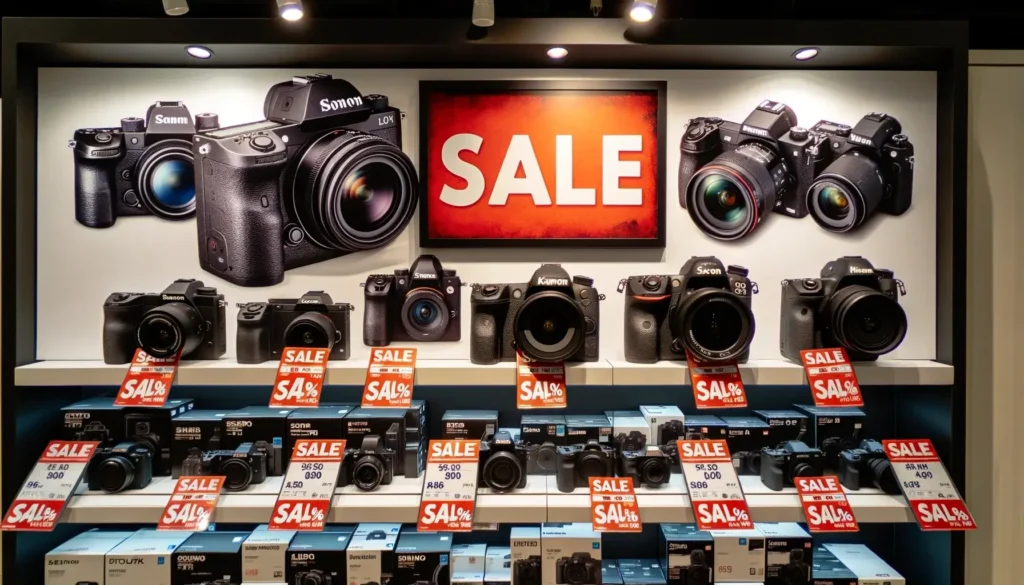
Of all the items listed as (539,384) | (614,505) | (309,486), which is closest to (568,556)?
(614,505)

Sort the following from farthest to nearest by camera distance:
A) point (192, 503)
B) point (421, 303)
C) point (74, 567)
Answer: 1. point (421, 303)
2. point (74, 567)
3. point (192, 503)

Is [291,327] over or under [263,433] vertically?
over

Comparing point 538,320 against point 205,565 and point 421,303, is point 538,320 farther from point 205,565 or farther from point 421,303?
point 205,565

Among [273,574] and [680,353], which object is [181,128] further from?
[680,353]

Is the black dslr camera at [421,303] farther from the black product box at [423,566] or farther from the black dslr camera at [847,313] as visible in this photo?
the black dslr camera at [847,313]

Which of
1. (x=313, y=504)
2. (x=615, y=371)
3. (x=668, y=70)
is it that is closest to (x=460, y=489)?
(x=313, y=504)

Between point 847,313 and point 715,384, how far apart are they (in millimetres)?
399

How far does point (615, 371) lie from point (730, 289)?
403 millimetres

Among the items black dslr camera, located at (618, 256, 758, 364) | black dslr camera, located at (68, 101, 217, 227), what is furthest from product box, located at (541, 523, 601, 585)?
black dslr camera, located at (68, 101, 217, 227)

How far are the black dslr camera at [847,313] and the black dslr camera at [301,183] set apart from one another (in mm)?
1220

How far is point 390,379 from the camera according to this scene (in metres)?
1.60

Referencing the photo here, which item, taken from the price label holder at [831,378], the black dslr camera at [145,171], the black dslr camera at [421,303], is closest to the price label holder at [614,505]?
the price label holder at [831,378]

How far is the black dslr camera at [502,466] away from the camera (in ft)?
5.39

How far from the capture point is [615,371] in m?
1.61
